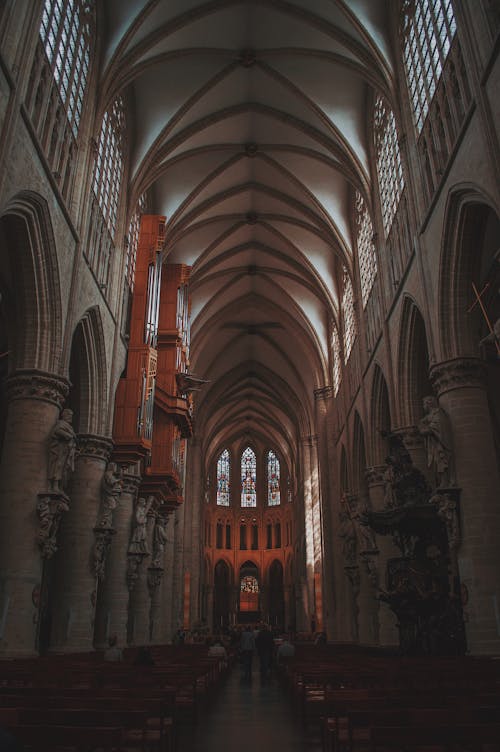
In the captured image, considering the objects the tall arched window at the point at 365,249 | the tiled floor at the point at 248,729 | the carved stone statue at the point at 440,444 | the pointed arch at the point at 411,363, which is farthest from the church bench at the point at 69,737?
the tall arched window at the point at 365,249

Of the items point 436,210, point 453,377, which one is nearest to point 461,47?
point 436,210

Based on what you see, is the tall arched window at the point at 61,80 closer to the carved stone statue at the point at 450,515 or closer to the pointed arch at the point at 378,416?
the carved stone statue at the point at 450,515

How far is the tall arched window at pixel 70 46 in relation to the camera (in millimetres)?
14953

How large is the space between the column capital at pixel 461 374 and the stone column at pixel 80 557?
960cm

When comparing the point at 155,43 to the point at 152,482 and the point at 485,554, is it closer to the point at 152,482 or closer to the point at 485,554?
the point at 152,482

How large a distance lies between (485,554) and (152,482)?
44.3ft

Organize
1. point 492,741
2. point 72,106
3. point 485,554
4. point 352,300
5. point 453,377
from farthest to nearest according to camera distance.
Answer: point 352,300 < point 72,106 < point 453,377 < point 485,554 < point 492,741

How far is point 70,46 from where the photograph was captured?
1648 centimetres

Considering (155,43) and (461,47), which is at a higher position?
(155,43)

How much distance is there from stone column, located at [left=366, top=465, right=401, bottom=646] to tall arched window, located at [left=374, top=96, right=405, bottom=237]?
8172 mm

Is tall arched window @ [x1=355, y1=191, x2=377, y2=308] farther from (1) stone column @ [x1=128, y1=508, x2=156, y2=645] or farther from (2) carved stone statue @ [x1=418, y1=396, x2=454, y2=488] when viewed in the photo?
(1) stone column @ [x1=128, y1=508, x2=156, y2=645]

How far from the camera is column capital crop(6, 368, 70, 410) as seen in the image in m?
14.1

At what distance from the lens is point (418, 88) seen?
1698 centimetres

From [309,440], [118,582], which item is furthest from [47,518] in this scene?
[309,440]
